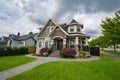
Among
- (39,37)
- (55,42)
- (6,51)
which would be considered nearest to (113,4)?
(55,42)

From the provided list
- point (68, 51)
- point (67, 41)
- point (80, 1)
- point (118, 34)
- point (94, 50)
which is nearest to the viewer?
point (80, 1)

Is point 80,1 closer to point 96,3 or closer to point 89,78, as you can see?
point 96,3

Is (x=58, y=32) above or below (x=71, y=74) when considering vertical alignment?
above

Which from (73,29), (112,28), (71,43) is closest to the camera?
(71,43)

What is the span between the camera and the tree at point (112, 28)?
80.2ft

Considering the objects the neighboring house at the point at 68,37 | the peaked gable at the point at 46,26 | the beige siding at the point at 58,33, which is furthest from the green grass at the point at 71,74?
the peaked gable at the point at 46,26

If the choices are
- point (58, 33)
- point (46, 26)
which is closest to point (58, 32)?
point (58, 33)

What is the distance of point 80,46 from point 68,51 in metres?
5.57

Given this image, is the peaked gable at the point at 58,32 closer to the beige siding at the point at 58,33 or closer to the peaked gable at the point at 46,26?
the beige siding at the point at 58,33

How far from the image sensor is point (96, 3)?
42.8ft

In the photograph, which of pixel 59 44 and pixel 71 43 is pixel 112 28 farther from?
pixel 59 44

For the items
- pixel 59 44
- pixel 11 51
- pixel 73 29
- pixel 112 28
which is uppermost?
pixel 112 28

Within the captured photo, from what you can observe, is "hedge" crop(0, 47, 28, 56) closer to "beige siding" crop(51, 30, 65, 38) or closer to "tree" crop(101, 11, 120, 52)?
"beige siding" crop(51, 30, 65, 38)

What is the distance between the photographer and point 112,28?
88.0 feet
